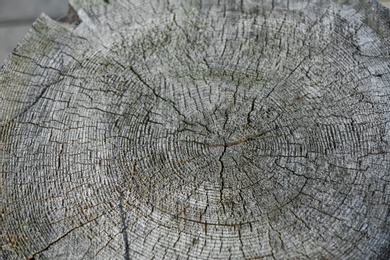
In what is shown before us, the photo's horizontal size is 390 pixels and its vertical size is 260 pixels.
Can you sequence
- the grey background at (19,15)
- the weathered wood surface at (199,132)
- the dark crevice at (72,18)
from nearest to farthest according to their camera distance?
the weathered wood surface at (199,132)
the dark crevice at (72,18)
the grey background at (19,15)

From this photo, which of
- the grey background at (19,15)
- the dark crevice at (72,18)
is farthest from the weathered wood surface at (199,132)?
the grey background at (19,15)

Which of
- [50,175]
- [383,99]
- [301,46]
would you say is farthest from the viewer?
[301,46]

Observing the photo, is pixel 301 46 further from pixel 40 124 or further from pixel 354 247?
pixel 40 124

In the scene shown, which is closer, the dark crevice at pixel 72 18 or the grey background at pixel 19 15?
the dark crevice at pixel 72 18

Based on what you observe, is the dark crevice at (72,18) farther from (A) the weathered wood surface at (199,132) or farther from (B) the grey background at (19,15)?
(B) the grey background at (19,15)

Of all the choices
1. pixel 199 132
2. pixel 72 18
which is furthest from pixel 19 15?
pixel 199 132

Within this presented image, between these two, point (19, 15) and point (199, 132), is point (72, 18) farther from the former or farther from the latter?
point (19, 15)

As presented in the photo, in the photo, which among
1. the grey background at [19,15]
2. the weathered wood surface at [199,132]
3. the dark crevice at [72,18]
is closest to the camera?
the weathered wood surface at [199,132]

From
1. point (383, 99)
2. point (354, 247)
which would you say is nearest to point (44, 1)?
point (383, 99)
